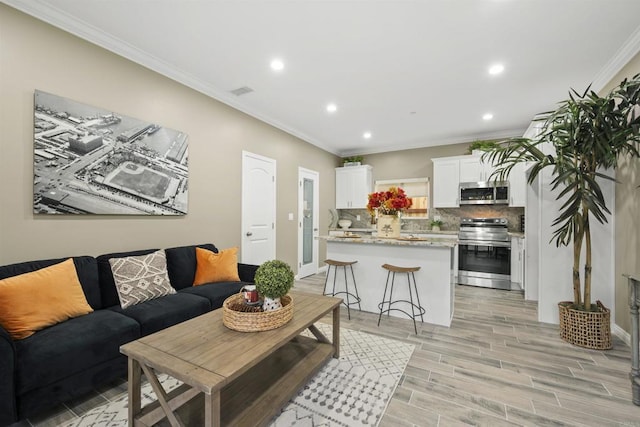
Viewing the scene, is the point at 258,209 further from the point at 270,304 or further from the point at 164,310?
the point at 270,304

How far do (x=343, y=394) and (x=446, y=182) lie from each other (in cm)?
477

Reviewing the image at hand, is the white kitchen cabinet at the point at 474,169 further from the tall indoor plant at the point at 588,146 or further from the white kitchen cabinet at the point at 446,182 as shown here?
the tall indoor plant at the point at 588,146

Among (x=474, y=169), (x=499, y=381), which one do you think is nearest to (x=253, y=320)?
(x=499, y=381)

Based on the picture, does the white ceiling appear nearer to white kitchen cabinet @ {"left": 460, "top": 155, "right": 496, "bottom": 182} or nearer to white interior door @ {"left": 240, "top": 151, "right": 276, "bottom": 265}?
white interior door @ {"left": 240, "top": 151, "right": 276, "bottom": 265}

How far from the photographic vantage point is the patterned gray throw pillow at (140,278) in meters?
2.39

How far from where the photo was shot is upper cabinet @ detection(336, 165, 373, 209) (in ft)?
21.2

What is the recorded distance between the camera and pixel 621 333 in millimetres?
2773

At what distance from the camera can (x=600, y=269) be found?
2973 millimetres

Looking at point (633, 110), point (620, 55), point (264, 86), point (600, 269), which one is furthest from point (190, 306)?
point (620, 55)

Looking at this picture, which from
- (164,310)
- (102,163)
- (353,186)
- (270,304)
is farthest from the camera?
(353,186)

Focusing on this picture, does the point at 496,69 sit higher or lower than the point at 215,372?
higher

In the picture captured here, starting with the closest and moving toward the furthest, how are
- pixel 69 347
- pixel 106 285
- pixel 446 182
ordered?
pixel 69 347
pixel 106 285
pixel 446 182

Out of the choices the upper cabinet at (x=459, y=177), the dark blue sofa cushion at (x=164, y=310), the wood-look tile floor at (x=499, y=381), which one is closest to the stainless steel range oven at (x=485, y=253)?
the upper cabinet at (x=459, y=177)

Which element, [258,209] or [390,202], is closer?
[390,202]
